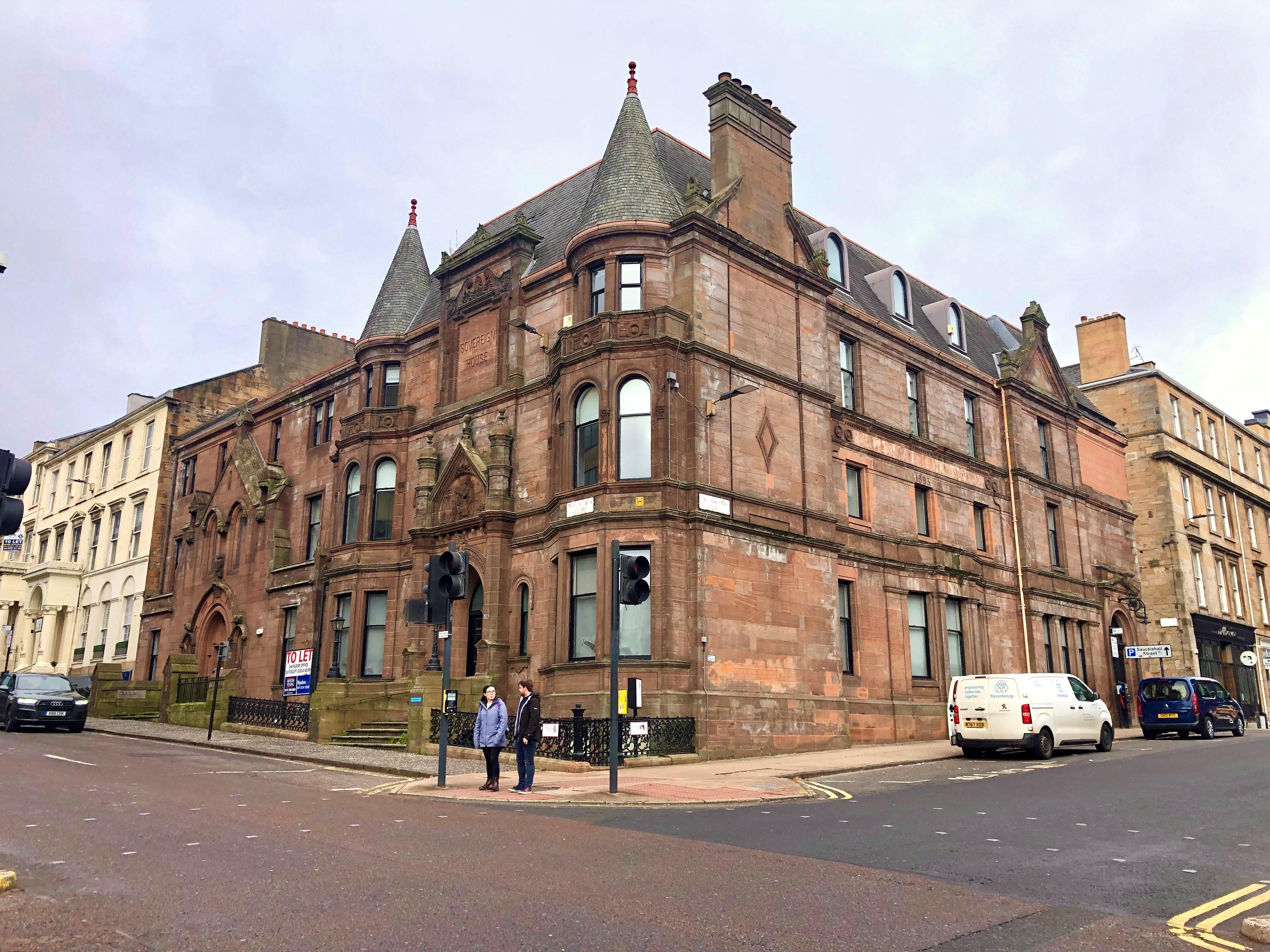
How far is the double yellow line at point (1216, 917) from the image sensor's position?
20.0 feet

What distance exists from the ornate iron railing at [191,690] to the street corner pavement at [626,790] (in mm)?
20863

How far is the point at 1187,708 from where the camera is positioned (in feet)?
94.1

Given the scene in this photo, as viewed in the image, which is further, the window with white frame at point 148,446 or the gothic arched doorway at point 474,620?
the window with white frame at point 148,446

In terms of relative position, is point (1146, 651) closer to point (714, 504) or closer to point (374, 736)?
point (714, 504)

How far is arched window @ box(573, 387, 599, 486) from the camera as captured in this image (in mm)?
24188

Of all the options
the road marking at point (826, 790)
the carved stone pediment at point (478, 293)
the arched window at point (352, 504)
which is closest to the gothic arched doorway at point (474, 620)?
the arched window at point (352, 504)

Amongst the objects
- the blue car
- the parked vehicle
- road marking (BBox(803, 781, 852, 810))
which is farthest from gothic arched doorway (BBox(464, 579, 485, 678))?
the blue car

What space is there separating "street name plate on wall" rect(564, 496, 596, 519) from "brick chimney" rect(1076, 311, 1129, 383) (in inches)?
1365

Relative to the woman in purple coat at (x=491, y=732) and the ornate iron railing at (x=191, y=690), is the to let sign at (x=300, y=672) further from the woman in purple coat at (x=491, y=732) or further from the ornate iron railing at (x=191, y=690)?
the woman in purple coat at (x=491, y=732)

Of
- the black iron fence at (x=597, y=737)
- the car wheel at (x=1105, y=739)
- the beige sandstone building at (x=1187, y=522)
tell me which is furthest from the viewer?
the beige sandstone building at (x=1187, y=522)

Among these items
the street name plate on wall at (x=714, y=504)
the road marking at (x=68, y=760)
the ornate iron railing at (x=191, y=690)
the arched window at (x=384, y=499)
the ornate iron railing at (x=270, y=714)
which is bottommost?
the road marking at (x=68, y=760)

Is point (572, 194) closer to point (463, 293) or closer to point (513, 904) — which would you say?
point (463, 293)

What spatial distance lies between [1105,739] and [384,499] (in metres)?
21.9

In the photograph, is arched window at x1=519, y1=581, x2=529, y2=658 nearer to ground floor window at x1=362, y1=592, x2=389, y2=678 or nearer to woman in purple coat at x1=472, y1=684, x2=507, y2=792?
ground floor window at x1=362, y1=592, x2=389, y2=678
